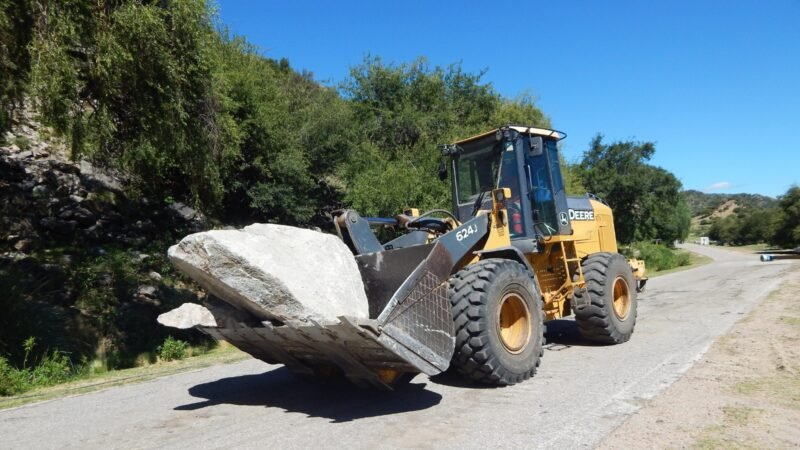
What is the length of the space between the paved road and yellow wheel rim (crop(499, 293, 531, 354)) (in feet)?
1.52

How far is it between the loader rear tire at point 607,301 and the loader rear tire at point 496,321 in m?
1.71

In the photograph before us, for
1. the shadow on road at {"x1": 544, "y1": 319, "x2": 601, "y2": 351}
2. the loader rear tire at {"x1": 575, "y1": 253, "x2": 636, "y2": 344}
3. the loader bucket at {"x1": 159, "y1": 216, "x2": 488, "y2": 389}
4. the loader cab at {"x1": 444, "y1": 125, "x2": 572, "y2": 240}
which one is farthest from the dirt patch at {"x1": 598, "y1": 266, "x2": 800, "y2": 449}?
the loader cab at {"x1": 444, "y1": 125, "x2": 572, "y2": 240}

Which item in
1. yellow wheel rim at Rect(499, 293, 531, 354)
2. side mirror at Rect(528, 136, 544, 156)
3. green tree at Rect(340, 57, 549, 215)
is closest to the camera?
yellow wheel rim at Rect(499, 293, 531, 354)

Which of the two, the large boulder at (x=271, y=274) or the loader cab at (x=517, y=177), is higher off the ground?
the loader cab at (x=517, y=177)

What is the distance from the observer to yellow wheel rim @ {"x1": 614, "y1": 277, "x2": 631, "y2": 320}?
820 cm

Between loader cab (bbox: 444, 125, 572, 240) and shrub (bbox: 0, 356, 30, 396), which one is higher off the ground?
loader cab (bbox: 444, 125, 572, 240)

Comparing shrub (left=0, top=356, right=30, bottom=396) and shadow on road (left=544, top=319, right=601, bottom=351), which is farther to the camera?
shadow on road (left=544, top=319, right=601, bottom=351)

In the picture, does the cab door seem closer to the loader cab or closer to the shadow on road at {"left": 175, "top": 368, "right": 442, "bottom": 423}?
the loader cab

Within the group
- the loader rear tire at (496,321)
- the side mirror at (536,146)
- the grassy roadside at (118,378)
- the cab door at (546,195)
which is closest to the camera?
the loader rear tire at (496,321)

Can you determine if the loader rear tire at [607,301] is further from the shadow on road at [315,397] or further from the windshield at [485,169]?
the shadow on road at [315,397]

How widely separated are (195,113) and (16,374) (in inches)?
196

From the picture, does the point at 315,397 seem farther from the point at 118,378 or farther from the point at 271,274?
the point at 118,378

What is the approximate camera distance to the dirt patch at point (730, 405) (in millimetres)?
3963

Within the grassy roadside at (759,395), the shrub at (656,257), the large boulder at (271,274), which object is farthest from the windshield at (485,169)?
the shrub at (656,257)
